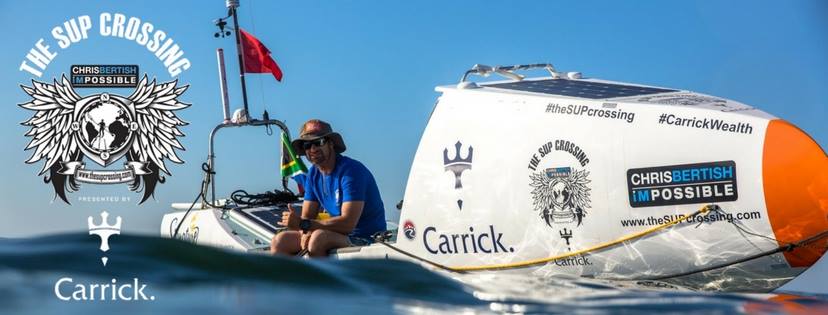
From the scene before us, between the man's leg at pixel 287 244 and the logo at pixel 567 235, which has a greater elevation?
the man's leg at pixel 287 244

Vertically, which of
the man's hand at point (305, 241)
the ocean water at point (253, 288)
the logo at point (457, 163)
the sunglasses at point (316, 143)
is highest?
the sunglasses at point (316, 143)

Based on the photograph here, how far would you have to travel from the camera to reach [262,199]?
10.3 m

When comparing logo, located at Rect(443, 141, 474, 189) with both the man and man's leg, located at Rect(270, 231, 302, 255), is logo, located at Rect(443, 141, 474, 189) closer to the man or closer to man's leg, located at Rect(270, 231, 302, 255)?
the man

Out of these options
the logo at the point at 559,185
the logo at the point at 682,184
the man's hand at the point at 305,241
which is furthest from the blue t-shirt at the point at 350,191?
the logo at the point at 682,184

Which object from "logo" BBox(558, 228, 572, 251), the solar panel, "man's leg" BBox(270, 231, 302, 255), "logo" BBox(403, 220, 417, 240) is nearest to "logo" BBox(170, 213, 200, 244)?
"man's leg" BBox(270, 231, 302, 255)

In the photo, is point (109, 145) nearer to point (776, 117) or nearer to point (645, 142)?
point (645, 142)

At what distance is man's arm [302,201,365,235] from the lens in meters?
7.44

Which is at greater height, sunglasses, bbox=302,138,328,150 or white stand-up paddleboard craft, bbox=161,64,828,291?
sunglasses, bbox=302,138,328,150

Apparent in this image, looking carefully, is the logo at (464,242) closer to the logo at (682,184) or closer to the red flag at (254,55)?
the logo at (682,184)

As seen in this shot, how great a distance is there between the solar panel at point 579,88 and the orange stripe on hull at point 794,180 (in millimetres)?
1122

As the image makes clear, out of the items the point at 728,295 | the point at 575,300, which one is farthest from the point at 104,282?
the point at 728,295

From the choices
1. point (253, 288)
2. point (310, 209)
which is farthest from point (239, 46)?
point (253, 288)

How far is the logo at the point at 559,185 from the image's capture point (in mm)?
6289

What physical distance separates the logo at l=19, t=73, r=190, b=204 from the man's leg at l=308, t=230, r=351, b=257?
177 cm
